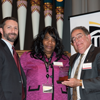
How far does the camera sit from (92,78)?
6.74 ft

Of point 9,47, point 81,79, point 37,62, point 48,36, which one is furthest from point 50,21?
point 81,79

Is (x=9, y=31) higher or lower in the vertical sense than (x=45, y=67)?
higher

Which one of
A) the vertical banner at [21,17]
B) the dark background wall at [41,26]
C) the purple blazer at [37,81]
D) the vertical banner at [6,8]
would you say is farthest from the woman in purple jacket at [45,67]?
the vertical banner at [6,8]

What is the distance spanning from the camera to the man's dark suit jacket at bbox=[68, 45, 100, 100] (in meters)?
2.02

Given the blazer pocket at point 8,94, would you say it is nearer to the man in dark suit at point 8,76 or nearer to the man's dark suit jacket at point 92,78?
the man in dark suit at point 8,76

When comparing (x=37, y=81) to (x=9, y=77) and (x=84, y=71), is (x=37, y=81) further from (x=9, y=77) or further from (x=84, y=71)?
(x=84, y=71)

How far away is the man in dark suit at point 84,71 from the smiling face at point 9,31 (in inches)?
35.4

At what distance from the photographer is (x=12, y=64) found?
6.85ft

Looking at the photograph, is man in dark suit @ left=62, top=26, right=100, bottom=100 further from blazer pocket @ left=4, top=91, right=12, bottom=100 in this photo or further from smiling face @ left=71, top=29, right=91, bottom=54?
blazer pocket @ left=4, top=91, right=12, bottom=100

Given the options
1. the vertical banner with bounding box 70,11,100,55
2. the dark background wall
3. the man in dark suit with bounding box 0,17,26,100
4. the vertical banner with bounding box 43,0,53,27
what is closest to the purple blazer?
the man in dark suit with bounding box 0,17,26,100

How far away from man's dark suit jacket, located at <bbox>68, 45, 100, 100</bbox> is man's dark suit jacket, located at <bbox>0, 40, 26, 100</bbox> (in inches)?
33.1

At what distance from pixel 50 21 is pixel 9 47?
5.86 feet

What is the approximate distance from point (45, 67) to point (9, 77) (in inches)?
26.8

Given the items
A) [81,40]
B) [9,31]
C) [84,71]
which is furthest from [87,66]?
[9,31]
